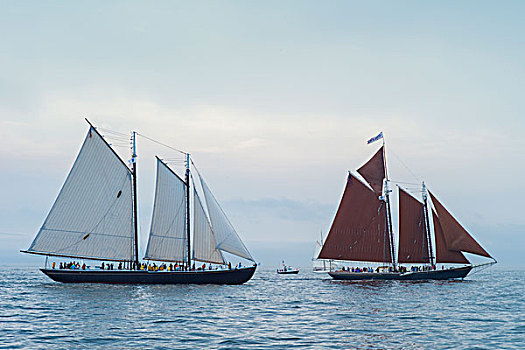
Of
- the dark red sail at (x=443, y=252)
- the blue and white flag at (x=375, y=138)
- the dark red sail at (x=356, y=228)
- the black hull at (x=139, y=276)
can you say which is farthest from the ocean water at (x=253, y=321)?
the blue and white flag at (x=375, y=138)

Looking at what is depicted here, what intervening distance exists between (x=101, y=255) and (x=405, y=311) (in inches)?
1642

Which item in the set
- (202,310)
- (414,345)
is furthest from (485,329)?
(202,310)

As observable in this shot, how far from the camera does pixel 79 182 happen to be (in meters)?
67.2

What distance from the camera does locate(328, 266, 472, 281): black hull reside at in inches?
3607

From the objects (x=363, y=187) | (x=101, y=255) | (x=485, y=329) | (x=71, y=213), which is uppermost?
(x=363, y=187)

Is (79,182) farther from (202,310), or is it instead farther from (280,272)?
(280,272)

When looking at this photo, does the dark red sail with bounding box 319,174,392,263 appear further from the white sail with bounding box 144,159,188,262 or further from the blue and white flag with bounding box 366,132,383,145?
the white sail with bounding box 144,159,188,262

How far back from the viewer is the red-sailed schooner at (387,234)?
87250 millimetres

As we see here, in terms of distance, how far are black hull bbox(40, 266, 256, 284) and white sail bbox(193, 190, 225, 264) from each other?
90.2 inches

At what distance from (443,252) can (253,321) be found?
5823cm

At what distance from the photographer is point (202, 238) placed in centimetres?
7344

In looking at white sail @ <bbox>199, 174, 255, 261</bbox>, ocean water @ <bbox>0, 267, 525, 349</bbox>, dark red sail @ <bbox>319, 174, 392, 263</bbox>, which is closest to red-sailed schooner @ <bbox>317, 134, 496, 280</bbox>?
dark red sail @ <bbox>319, 174, 392, 263</bbox>

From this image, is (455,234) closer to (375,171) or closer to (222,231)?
(375,171)

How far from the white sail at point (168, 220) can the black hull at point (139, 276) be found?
2.53 m
